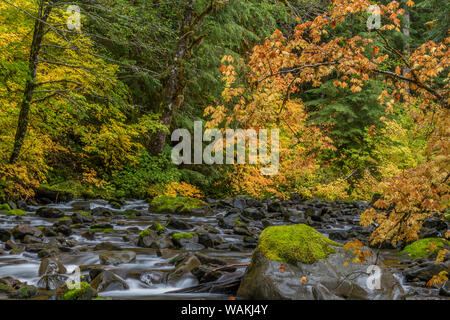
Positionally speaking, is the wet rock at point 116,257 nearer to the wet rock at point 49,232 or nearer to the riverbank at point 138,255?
the riverbank at point 138,255

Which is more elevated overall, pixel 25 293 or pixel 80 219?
pixel 80 219

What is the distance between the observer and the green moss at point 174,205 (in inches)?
436

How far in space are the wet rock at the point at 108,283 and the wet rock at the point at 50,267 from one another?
2.26 ft

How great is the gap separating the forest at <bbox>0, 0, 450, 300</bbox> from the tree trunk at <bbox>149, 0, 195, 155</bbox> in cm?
6

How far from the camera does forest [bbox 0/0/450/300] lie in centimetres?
432

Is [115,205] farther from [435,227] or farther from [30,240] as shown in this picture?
[435,227]

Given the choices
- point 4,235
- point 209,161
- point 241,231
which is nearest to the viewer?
point 4,235

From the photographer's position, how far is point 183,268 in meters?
5.11

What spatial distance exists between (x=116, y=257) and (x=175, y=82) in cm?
970

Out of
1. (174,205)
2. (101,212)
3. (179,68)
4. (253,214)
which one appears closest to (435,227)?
(253,214)

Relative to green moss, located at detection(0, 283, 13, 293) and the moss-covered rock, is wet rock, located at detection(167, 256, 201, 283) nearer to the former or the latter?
green moss, located at detection(0, 283, 13, 293)

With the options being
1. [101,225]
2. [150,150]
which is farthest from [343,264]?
[150,150]

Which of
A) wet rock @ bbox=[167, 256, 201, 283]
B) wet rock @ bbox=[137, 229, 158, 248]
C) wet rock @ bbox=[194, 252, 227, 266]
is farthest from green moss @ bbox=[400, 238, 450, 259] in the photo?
wet rock @ bbox=[137, 229, 158, 248]
